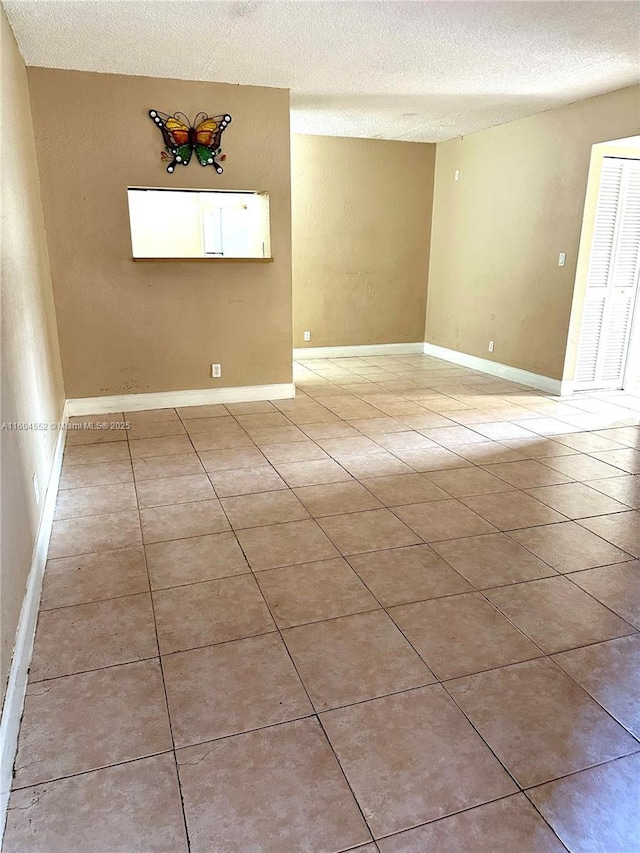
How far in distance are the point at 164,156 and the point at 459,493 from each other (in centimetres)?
321

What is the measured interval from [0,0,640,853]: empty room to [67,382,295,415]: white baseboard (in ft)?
0.09

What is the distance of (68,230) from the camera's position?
4.13 m

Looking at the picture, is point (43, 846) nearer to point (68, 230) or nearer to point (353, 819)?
point (353, 819)

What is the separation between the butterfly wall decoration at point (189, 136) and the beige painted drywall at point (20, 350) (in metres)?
0.89

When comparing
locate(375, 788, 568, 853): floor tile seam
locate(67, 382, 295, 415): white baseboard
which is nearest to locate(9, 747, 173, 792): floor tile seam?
locate(375, 788, 568, 853): floor tile seam

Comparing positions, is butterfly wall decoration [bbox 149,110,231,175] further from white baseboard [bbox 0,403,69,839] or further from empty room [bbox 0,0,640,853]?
white baseboard [bbox 0,403,69,839]

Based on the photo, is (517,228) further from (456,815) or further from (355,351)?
(456,815)

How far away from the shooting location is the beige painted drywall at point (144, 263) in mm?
4000

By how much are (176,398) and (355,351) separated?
2.95 meters

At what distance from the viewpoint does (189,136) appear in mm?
4191

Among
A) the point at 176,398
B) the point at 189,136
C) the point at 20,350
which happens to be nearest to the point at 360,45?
the point at 189,136

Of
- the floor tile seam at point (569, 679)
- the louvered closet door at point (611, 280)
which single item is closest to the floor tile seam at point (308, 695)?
the floor tile seam at point (569, 679)

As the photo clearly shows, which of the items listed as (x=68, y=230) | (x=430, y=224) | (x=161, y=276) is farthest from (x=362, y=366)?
(x=68, y=230)

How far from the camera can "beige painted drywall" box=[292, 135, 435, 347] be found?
21.1 feet
